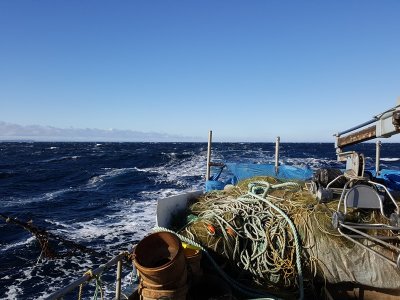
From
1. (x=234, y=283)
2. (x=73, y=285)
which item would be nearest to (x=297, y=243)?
(x=234, y=283)

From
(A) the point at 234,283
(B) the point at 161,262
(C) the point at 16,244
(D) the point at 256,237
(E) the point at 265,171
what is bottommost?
(C) the point at 16,244

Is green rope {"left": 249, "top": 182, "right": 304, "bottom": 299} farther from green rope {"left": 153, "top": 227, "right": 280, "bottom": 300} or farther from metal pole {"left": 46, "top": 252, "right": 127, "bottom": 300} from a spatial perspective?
metal pole {"left": 46, "top": 252, "right": 127, "bottom": 300}

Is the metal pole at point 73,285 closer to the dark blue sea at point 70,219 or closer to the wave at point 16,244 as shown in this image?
the dark blue sea at point 70,219

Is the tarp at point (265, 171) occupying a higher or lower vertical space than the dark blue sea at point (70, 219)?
higher

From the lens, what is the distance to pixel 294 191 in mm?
6086

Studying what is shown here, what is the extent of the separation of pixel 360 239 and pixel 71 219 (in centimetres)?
1510

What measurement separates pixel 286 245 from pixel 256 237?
43 centimetres

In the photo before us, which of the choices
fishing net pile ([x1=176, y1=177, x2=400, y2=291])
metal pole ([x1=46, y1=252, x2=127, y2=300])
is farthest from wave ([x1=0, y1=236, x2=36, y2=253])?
metal pole ([x1=46, y1=252, x2=127, y2=300])

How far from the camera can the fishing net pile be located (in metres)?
4.80

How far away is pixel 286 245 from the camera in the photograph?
5.04m

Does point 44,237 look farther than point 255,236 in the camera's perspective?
No

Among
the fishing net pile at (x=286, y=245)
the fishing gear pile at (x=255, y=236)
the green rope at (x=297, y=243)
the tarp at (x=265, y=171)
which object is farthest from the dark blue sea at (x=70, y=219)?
the tarp at (x=265, y=171)

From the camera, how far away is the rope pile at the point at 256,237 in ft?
16.1

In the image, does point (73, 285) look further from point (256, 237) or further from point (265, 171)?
point (265, 171)
